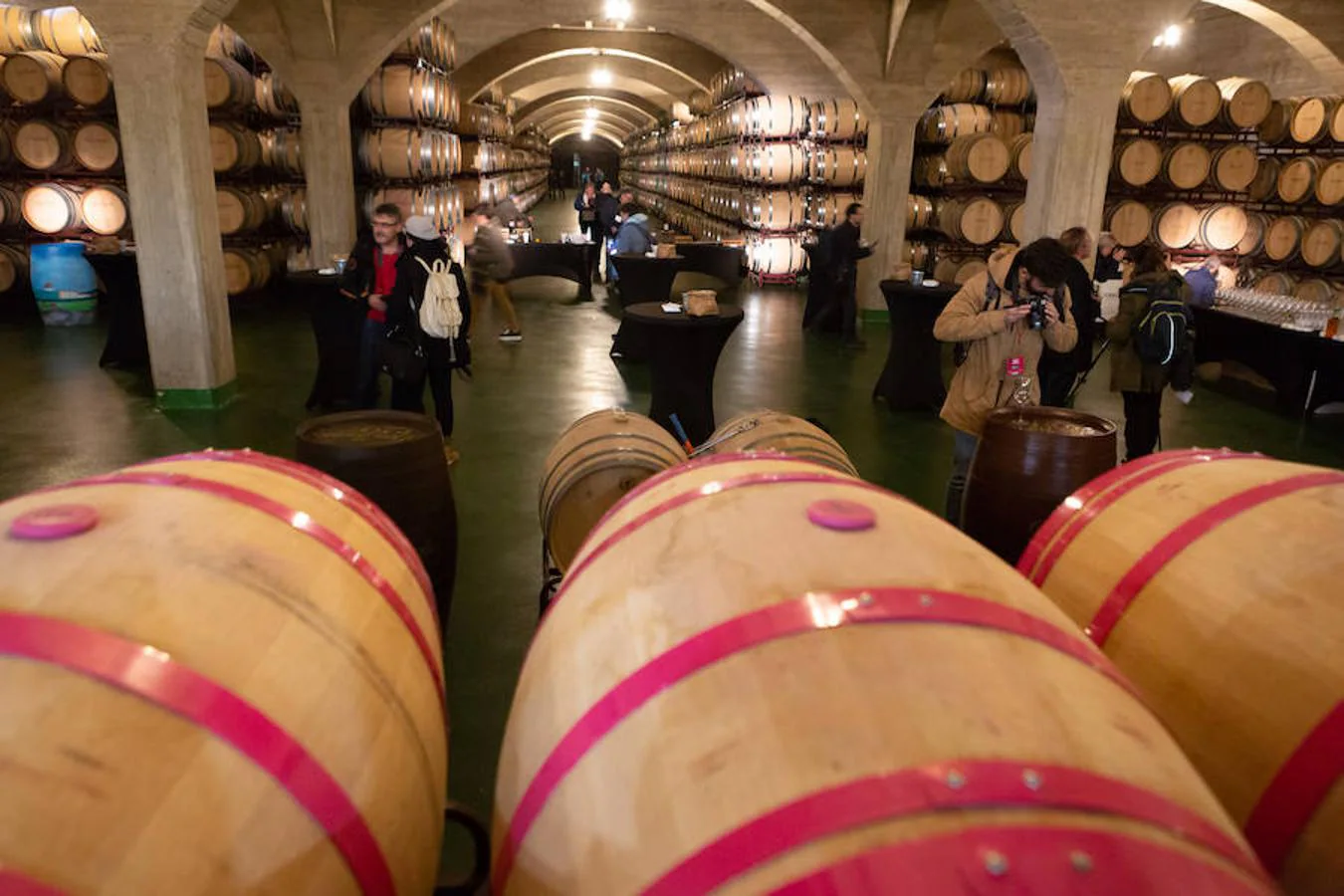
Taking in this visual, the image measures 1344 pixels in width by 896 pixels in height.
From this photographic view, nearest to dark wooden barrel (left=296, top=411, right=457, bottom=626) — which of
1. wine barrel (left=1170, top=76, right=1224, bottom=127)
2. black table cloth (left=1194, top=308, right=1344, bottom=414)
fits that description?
black table cloth (left=1194, top=308, right=1344, bottom=414)

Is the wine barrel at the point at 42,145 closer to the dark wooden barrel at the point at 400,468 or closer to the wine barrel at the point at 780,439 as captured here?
the dark wooden barrel at the point at 400,468

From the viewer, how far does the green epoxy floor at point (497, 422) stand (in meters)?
3.99

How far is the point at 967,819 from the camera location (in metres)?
0.95

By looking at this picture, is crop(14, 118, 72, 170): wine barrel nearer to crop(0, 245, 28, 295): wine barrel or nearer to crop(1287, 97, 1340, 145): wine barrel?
crop(0, 245, 28, 295): wine barrel

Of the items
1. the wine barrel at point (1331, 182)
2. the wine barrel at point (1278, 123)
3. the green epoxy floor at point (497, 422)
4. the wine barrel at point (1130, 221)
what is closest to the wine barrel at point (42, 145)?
the green epoxy floor at point (497, 422)

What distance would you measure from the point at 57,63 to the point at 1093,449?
45.6 ft

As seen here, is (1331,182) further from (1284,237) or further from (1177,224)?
(1177,224)

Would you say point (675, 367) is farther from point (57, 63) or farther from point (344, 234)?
point (57, 63)

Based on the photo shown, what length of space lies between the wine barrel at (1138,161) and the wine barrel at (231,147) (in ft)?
39.5

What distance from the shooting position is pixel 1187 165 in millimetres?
12195

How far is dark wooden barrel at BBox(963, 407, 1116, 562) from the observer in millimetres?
3600

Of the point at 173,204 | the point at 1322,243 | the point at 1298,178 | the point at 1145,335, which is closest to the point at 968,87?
the point at 1298,178

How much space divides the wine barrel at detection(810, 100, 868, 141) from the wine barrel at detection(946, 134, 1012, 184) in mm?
2634

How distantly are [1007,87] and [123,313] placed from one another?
13.5 m
